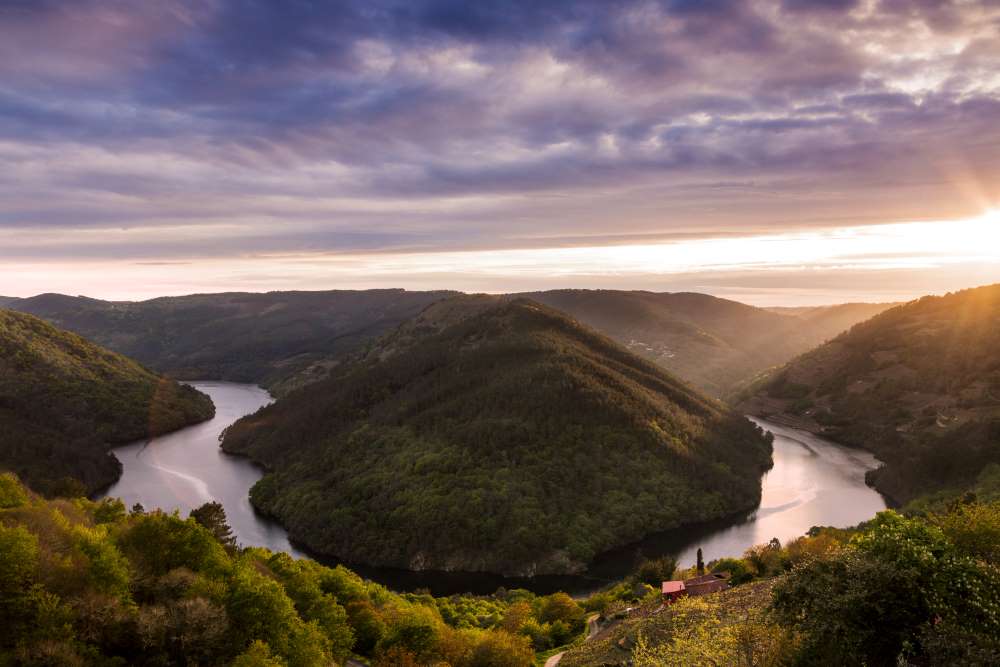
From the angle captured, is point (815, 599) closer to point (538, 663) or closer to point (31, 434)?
point (538, 663)

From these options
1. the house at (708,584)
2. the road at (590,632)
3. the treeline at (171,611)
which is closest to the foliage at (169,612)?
the treeline at (171,611)

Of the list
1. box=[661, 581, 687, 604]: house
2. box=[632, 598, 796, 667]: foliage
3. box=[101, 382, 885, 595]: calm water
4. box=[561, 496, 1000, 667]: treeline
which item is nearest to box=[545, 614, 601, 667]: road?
box=[661, 581, 687, 604]: house

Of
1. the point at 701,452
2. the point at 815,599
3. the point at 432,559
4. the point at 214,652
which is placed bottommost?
the point at 432,559

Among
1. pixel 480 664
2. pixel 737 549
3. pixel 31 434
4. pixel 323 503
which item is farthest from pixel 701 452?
pixel 31 434

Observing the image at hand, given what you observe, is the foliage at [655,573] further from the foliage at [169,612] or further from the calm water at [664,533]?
the foliage at [169,612]

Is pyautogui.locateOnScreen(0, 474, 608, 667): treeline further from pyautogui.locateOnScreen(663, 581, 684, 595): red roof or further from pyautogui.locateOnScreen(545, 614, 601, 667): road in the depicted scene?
pyautogui.locateOnScreen(663, 581, 684, 595): red roof

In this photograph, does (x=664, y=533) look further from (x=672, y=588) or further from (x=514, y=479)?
(x=672, y=588)

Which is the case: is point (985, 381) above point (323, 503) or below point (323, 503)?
above
